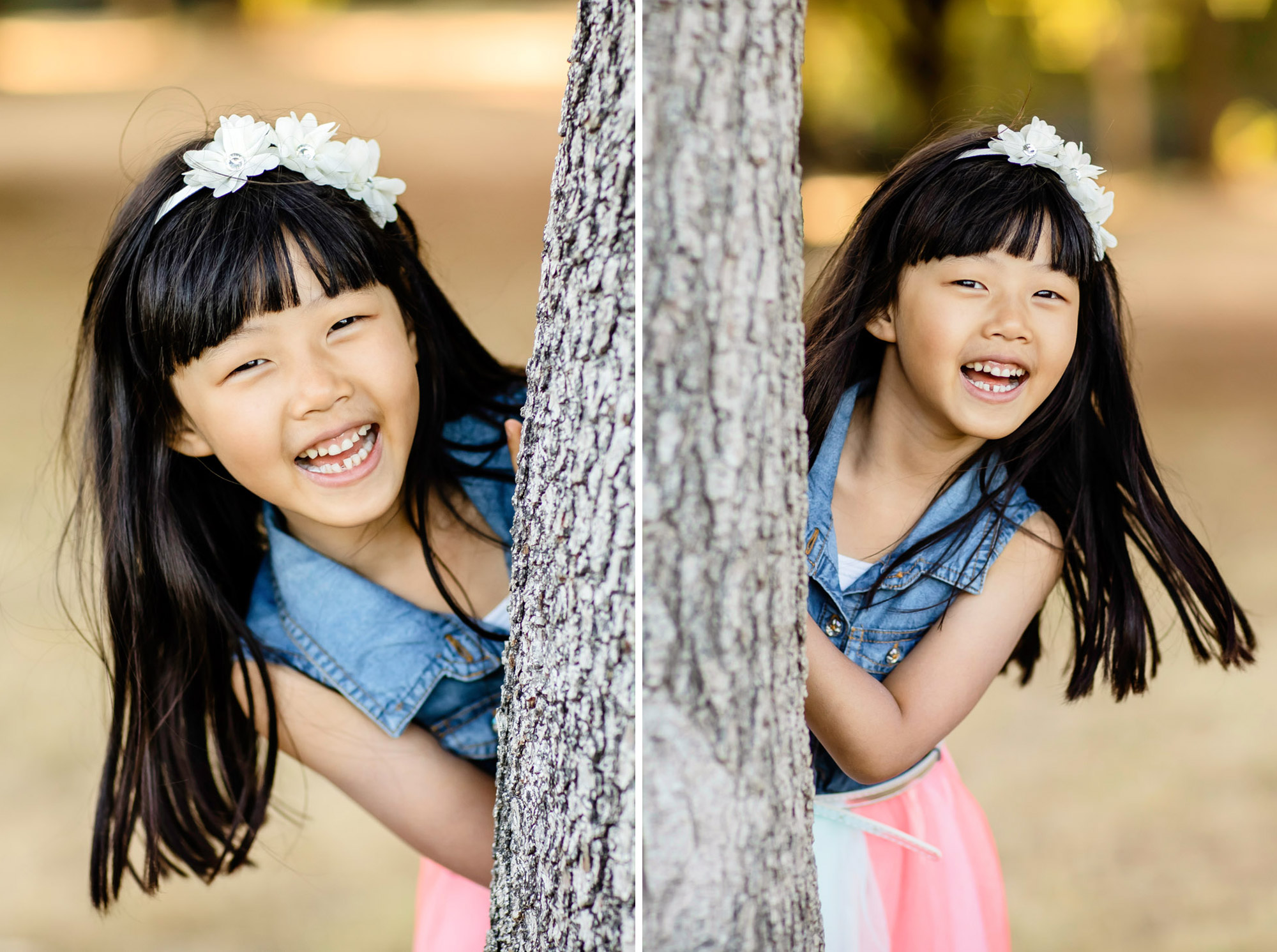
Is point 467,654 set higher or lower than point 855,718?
higher

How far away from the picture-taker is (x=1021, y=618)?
1070mm

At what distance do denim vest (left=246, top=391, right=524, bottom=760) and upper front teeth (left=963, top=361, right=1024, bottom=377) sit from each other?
0.58 m

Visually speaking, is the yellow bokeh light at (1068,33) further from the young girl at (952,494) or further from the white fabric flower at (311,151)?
the white fabric flower at (311,151)

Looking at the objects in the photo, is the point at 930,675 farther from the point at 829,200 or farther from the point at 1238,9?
the point at 1238,9

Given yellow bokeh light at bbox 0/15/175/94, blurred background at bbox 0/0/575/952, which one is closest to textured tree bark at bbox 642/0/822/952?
blurred background at bbox 0/0/575/952

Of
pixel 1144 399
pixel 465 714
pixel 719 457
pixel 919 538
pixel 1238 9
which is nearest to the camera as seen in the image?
pixel 719 457

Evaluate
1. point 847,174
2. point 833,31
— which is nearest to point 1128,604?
point 847,174

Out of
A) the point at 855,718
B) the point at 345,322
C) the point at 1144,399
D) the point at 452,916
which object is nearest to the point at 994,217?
the point at 855,718

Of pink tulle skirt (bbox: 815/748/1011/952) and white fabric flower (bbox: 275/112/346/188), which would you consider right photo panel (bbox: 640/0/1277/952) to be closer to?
pink tulle skirt (bbox: 815/748/1011/952)

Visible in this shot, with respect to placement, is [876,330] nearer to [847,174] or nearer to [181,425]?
[847,174]

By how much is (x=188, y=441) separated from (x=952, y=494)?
79cm

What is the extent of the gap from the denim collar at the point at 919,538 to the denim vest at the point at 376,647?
409 millimetres

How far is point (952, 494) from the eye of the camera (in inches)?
41.4

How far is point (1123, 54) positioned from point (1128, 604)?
2.66 m
